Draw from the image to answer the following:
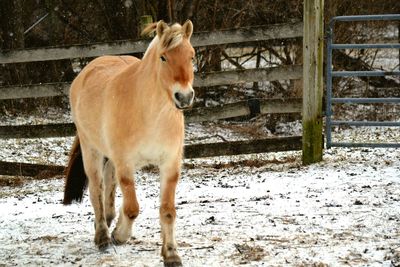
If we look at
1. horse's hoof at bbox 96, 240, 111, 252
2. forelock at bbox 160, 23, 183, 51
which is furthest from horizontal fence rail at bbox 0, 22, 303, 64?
forelock at bbox 160, 23, 183, 51

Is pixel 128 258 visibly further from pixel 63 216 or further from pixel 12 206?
pixel 12 206

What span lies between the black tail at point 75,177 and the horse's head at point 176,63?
67.9 inches

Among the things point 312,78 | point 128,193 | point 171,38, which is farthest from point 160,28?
point 312,78

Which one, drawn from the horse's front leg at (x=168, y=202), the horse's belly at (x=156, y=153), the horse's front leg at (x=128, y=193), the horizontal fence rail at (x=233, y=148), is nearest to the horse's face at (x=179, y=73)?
the horse's belly at (x=156, y=153)

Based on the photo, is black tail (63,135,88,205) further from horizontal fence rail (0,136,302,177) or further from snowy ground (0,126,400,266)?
horizontal fence rail (0,136,302,177)

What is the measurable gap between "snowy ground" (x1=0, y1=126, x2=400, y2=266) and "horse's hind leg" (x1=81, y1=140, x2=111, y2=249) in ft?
0.38

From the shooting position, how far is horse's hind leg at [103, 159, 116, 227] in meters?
5.49

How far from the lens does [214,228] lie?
5.36m

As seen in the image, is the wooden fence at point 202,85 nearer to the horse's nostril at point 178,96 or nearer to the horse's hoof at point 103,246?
the horse's hoof at point 103,246

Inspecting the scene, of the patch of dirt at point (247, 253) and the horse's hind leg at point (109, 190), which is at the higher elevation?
the horse's hind leg at point (109, 190)

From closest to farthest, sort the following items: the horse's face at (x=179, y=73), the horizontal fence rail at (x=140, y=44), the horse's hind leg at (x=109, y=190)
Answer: the horse's face at (x=179, y=73), the horse's hind leg at (x=109, y=190), the horizontal fence rail at (x=140, y=44)

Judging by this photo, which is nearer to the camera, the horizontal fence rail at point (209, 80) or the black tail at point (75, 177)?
the black tail at point (75, 177)

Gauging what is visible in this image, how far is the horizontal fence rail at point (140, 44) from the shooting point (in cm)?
801

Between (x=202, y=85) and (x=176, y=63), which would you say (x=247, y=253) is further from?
(x=202, y=85)
